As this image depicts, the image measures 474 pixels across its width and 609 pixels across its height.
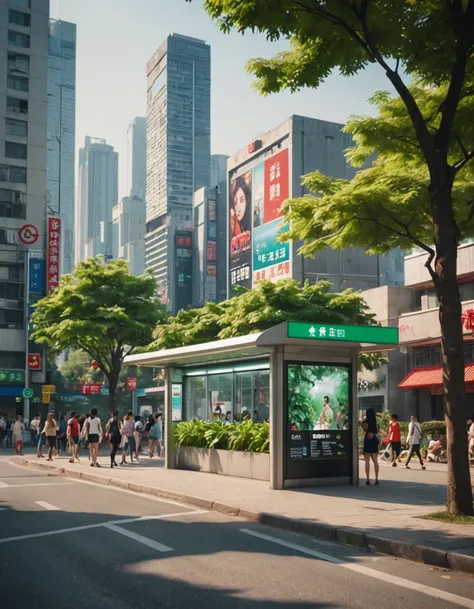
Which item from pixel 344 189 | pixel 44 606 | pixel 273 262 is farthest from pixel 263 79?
pixel 273 262

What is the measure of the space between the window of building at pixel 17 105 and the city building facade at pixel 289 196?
76.1 ft

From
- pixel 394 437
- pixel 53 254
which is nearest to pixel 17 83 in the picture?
pixel 53 254

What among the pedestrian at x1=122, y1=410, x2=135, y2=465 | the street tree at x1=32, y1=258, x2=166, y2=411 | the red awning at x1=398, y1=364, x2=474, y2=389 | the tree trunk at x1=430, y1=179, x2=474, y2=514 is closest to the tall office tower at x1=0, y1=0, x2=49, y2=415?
the street tree at x1=32, y1=258, x2=166, y2=411

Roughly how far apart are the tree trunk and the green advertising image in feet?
19.4

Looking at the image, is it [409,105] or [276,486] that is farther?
[276,486]

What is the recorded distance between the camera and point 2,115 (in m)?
62.5

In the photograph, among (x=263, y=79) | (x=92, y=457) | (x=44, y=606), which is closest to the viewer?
(x=44, y=606)

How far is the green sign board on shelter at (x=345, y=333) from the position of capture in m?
16.1

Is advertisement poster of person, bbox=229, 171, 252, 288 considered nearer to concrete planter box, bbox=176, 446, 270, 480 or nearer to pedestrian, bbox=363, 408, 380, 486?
concrete planter box, bbox=176, 446, 270, 480

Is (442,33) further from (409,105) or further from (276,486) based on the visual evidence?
(276,486)

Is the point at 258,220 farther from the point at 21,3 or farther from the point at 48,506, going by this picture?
the point at 48,506

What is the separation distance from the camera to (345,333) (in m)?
16.6

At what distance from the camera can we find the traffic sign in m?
58.7

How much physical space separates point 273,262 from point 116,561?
63992 mm
